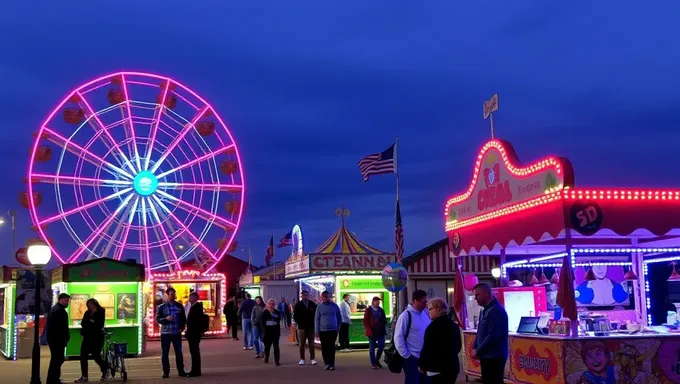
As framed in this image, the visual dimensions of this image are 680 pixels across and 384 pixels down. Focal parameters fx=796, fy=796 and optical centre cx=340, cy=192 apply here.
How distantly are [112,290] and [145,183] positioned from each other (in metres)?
7.41

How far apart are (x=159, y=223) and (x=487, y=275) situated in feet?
42.5

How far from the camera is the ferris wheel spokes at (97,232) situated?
997 inches

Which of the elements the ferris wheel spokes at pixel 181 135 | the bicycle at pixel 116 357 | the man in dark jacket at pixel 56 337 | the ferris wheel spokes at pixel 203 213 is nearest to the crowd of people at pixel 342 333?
the man in dark jacket at pixel 56 337

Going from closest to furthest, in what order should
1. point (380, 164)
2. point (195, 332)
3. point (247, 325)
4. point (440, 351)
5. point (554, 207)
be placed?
1. point (440, 351)
2. point (554, 207)
3. point (195, 332)
4. point (380, 164)
5. point (247, 325)

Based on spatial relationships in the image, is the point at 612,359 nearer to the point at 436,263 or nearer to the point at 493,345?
the point at 493,345

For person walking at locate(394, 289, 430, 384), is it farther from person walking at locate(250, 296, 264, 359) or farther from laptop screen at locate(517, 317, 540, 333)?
person walking at locate(250, 296, 264, 359)

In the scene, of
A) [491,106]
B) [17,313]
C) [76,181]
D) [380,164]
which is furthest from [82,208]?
[491,106]

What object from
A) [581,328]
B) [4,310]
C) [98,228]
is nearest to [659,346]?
[581,328]

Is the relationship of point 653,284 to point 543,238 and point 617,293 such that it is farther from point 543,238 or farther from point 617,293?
point 543,238

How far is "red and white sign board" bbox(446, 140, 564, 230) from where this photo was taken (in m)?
10.7

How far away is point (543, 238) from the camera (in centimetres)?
1087

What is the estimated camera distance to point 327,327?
15.2m

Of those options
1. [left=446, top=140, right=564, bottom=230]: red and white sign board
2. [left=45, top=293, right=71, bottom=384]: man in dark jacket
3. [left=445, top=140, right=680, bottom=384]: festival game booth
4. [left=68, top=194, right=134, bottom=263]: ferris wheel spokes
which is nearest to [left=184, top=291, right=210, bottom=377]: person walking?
[left=45, top=293, right=71, bottom=384]: man in dark jacket

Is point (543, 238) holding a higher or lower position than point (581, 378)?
higher
